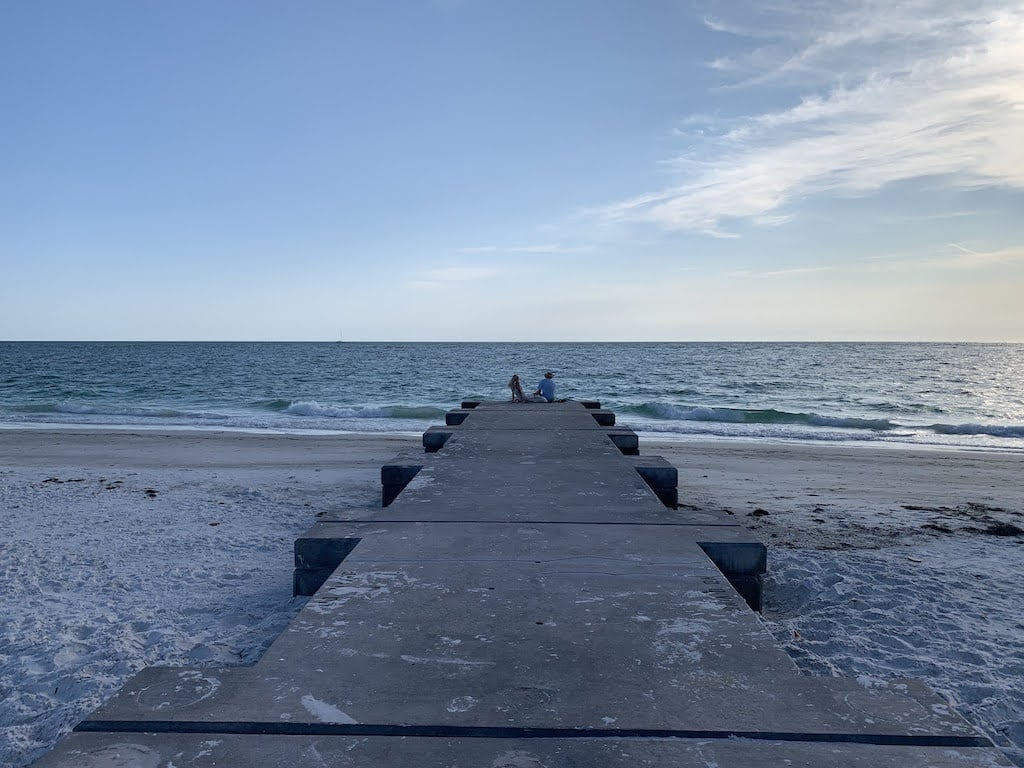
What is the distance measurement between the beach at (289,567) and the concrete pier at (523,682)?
55 centimetres

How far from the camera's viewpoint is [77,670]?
401 centimetres

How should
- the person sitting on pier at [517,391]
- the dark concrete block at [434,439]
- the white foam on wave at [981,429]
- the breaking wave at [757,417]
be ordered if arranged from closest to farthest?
the dark concrete block at [434,439] < the person sitting on pier at [517,391] < the white foam on wave at [981,429] < the breaking wave at [757,417]

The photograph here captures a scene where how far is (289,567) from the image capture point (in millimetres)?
6004

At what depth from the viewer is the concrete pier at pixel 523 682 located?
2131mm

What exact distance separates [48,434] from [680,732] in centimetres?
1930

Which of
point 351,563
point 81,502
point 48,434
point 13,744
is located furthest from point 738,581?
point 48,434

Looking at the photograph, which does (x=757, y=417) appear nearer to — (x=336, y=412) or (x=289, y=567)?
(x=336, y=412)

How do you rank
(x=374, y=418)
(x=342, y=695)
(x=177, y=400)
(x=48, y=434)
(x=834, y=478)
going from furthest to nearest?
(x=177, y=400) → (x=374, y=418) → (x=48, y=434) → (x=834, y=478) → (x=342, y=695)

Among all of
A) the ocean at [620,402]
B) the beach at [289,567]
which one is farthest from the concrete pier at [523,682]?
the ocean at [620,402]

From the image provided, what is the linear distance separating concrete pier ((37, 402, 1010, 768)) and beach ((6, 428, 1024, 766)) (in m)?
0.55

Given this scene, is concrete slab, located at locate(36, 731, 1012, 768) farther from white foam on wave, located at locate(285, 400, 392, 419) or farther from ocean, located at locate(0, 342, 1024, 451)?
white foam on wave, located at locate(285, 400, 392, 419)

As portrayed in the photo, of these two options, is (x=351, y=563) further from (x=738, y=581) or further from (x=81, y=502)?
(x=81, y=502)

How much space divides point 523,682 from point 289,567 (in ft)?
13.2

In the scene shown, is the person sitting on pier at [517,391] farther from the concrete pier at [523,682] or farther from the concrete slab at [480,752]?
the concrete slab at [480,752]
